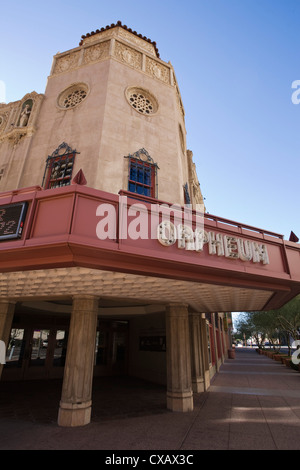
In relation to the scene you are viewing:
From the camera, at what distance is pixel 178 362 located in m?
10.0

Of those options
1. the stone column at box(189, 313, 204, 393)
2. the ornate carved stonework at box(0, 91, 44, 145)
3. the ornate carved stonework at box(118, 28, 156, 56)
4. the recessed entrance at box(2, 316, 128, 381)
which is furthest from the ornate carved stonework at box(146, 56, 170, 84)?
the recessed entrance at box(2, 316, 128, 381)

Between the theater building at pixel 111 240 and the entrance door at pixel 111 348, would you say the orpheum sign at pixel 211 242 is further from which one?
the entrance door at pixel 111 348

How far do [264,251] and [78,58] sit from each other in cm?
1483

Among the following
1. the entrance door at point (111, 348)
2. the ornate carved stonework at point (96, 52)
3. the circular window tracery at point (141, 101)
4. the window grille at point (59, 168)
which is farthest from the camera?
the entrance door at point (111, 348)

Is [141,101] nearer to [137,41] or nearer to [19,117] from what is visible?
[137,41]

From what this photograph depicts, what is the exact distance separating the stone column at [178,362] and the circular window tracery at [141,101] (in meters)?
10.00

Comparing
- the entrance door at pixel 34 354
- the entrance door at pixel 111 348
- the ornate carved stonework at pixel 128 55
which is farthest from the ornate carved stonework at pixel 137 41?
the entrance door at pixel 34 354

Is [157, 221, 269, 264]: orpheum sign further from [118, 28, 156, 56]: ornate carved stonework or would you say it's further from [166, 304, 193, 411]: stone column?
[118, 28, 156, 56]: ornate carved stonework

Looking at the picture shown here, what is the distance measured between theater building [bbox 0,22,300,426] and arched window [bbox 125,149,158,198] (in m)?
0.05

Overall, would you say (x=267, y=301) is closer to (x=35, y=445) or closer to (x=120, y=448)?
(x=120, y=448)

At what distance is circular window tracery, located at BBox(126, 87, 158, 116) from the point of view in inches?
514

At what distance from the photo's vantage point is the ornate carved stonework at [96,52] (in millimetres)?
14086

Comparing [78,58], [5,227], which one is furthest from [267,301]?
[78,58]

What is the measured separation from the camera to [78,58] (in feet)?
47.9
